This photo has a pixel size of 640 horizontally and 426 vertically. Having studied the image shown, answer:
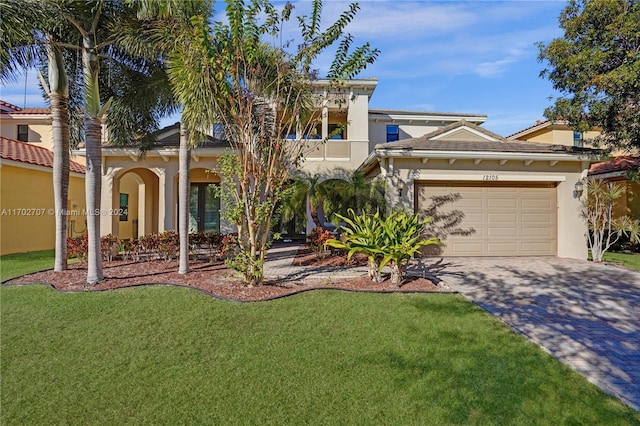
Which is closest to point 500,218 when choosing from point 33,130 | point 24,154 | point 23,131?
point 24,154

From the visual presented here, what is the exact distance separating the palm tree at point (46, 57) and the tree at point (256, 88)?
292cm

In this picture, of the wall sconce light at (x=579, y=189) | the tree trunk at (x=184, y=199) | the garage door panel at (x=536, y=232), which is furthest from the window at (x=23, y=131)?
the wall sconce light at (x=579, y=189)

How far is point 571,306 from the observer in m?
6.50

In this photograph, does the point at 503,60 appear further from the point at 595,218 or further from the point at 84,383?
the point at 84,383

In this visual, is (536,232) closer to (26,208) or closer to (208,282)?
(208,282)

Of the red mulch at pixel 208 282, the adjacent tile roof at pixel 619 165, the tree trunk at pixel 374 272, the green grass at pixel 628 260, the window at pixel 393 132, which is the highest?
the window at pixel 393 132

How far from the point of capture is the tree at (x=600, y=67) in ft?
34.2

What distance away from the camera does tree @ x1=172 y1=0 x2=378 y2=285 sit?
23.5 feet

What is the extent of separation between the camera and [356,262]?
10750mm

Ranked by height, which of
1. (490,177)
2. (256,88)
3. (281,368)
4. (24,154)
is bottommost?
(281,368)

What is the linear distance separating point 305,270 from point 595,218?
33.4ft

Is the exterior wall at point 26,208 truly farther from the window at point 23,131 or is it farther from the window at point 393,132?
the window at point 393,132

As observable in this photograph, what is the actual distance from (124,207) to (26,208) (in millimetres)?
5569

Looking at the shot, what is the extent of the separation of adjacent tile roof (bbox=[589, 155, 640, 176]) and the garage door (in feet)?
14.1
